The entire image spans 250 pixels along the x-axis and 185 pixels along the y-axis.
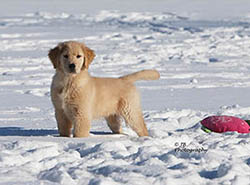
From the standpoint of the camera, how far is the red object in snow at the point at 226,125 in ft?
18.1

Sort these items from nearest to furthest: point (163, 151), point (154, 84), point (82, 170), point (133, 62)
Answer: point (82, 170), point (163, 151), point (154, 84), point (133, 62)

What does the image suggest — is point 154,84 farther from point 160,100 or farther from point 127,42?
point 127,42

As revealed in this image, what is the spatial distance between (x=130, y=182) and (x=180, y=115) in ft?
11.7

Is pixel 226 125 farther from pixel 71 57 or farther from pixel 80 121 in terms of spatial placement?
pixel 71 57

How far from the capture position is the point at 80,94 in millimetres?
4914

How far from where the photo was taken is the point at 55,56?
16.2ft

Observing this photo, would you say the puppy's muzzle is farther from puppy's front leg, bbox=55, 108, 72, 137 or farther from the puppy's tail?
the puppy's tail

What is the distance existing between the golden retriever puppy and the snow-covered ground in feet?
0.77

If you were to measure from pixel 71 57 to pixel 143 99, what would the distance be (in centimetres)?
352

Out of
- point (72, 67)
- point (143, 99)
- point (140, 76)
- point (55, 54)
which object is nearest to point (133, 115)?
point (140, 76)

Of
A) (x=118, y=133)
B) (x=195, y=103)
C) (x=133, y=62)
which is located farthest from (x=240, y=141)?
(x=133, y=62)

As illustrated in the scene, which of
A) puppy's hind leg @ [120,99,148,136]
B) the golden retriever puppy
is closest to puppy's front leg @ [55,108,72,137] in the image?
the golden retriever puppy

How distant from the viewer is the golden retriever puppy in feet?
16.1

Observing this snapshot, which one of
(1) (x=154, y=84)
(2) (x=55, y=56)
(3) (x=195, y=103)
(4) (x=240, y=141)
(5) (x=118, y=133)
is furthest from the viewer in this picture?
(1) (x=154, y=84)
